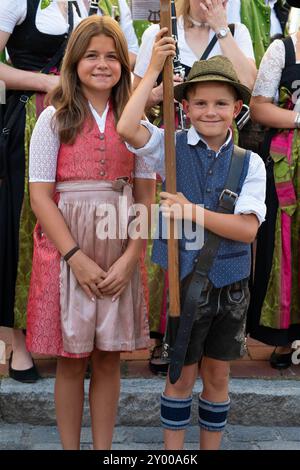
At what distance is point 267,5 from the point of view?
15.1 ft

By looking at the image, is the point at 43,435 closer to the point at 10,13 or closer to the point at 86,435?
the point at 86,435

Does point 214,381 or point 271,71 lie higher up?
point 271,71

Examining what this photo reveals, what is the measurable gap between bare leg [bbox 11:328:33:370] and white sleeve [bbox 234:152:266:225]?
1496 millimetres

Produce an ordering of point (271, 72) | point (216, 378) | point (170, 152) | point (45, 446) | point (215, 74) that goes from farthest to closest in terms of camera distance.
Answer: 1. point (271, 72)
2. point (45, 446)
3. point (216, 378)
4. point (215, 74)
5. point (170, 152)

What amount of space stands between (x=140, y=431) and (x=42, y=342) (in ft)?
2.93

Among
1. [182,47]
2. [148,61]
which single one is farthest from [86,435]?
[182,47]

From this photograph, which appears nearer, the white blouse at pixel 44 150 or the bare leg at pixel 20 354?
the white blouse at pixel 44 150

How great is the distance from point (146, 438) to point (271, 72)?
1.76 meters

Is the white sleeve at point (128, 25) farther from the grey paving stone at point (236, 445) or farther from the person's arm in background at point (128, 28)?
the grey paving stone at point (236, 445)

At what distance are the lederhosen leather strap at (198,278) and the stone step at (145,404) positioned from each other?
2.95ft

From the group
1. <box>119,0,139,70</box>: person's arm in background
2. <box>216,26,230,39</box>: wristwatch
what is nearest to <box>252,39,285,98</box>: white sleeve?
<box>216,26,230,39</box>: wristwatch

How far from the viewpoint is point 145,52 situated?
387 cm

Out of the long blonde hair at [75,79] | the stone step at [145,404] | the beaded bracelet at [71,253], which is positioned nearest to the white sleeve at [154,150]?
the long blonde hair at [75,79]

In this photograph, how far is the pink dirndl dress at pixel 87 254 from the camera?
3.17 metres
